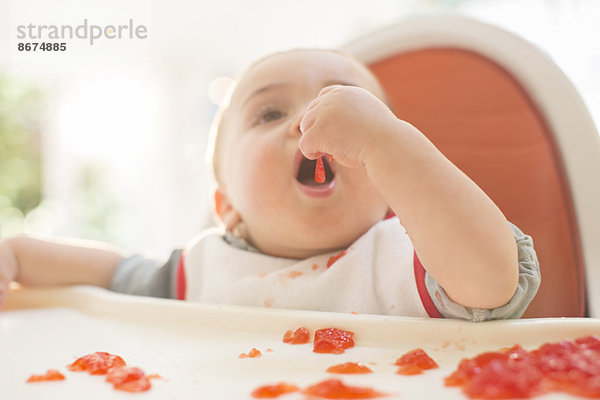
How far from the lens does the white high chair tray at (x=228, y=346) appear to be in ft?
1.23

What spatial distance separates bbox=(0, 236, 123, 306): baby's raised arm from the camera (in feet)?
2.71

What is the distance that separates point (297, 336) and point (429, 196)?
0.18 meters

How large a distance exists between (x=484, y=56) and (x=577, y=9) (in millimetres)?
1853

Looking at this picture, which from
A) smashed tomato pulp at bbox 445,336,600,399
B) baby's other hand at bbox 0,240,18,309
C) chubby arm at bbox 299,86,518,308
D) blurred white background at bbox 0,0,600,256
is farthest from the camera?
blurred white background at bbox 0,0,600,256

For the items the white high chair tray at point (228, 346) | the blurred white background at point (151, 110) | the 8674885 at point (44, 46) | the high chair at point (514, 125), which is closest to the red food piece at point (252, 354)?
the white high chair tray at point (228, 346)

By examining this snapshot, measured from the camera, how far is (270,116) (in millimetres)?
730

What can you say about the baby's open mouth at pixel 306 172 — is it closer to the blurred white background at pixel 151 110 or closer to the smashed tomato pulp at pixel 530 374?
the smashed tomato pulp at pixel 530 374

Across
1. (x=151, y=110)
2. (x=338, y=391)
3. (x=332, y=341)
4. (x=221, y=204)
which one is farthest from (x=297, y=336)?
(x=151, y=110)

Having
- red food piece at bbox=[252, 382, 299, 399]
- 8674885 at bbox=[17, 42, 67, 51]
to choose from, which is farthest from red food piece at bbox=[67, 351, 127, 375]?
8674885 at bbox=[17, 42, 67, 51]

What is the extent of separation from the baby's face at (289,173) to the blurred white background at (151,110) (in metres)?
2.58

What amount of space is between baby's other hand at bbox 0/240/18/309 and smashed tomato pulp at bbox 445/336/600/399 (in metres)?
0.67

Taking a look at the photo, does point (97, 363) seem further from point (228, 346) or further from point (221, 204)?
point (221, 204)

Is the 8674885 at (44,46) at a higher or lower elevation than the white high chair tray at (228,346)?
higher

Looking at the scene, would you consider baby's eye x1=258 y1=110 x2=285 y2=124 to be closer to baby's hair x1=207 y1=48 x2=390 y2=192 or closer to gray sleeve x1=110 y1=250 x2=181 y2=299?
baby's hair x1=207 y1=48 x2=390 y2=192
